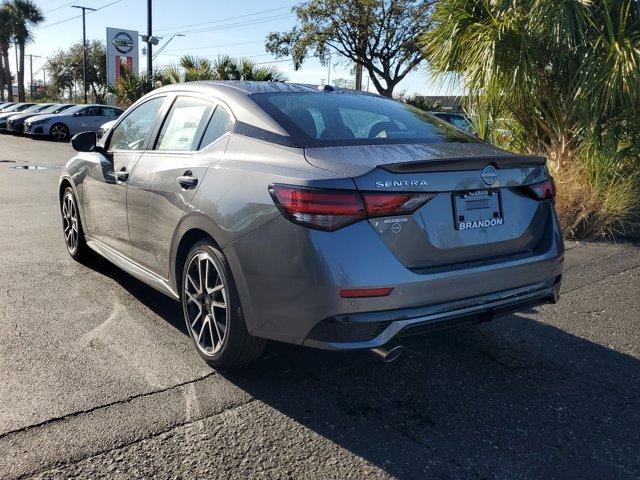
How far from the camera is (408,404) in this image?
320cm

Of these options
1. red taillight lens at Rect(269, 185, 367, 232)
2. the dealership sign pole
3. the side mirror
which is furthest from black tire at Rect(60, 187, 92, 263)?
the dealership sign pole

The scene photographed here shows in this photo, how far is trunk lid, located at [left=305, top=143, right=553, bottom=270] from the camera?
9.32 feet

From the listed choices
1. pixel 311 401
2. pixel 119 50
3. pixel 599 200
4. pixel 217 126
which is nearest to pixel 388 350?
pixel 311 401

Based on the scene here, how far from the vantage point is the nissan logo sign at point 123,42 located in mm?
36094

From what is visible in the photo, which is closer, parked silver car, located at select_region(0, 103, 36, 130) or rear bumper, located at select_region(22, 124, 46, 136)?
rear bumper, located at select_region(22, 124, 46, 136)

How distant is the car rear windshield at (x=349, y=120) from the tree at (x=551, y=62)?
3694 mm

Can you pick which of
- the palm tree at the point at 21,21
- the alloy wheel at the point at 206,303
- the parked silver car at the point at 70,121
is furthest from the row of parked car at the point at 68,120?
the palm tree at the point at 21,21

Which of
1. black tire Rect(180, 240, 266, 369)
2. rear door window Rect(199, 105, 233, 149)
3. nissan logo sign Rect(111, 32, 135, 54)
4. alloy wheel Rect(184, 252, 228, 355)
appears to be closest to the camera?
black tire Rect(180, 240, 266, 369)

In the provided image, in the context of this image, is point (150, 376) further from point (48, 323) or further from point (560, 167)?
point (560, 167)

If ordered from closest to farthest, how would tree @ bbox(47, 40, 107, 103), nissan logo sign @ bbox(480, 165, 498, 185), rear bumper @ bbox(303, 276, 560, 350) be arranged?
1. rear bumper @ bbox(303, 276, 560, 350)
2. nissan logo sign @ bbox(480, 165, 498, 185)
3. tree @ bbox(47, 40, 107, 103)

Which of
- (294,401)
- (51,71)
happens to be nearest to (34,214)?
(294,401)

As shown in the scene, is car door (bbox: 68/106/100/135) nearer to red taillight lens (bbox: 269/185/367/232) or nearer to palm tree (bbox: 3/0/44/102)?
red taillight lens (bbox: 269/185/367/232)

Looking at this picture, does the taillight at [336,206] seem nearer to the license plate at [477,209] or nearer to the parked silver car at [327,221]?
the parked silver car at [327,221]

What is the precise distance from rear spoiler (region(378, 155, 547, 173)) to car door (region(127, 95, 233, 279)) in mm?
1100
